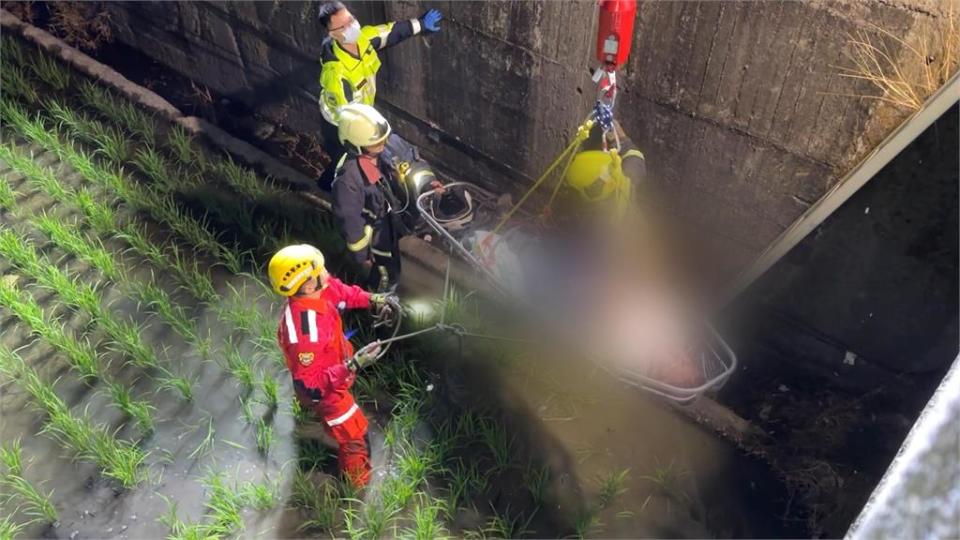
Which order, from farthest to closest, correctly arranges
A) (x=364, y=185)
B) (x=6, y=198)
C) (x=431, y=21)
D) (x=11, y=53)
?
1. (x=11, y=53)
2. (x=6, y=198)
3. (x=431, y=21)
4. (x=364, y=185)

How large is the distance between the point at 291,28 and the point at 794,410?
4.33m

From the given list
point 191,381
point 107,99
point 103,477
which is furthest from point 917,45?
point 107,99

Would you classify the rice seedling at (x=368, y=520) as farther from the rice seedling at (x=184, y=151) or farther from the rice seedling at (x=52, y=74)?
the rice seedling at (x=52, y=74)

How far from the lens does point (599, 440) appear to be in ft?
14.4

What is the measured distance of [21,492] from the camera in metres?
3.94

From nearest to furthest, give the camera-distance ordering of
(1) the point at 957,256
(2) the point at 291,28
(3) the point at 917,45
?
(3) the point at 917,45
(1) the point at 957,256
(2) the point at 291,28

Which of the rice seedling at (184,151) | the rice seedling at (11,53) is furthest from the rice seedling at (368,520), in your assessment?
the rice seedling at (11,53)

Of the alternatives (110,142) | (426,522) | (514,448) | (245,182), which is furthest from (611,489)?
(110,142)

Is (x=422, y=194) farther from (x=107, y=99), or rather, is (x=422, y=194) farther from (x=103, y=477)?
(x=107, y=99)

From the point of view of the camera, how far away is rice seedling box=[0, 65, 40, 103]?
6.12 m

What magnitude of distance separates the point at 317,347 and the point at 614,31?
78.9 inches

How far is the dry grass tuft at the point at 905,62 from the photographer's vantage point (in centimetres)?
346

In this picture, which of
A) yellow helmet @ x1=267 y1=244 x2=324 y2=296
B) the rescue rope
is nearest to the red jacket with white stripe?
yellow helmet @ x1=267 y1=244 x2=324 y2=296

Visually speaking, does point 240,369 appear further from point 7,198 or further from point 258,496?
point 7,198
